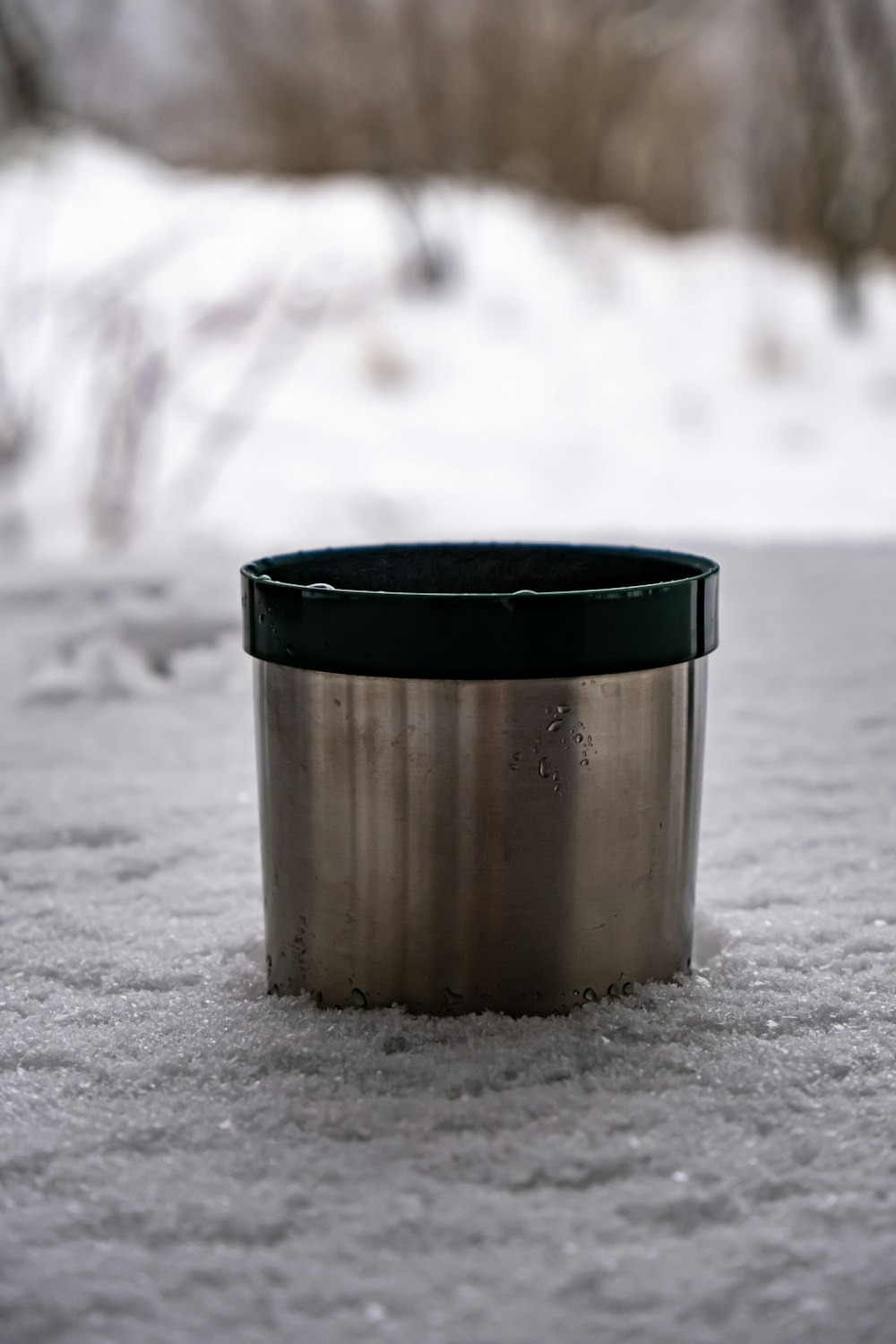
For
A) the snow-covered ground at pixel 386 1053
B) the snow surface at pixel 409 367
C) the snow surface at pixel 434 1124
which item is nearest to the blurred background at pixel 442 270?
the snow surface at pixel 409 367

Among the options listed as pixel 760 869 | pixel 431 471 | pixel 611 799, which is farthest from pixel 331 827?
pixel 431 471

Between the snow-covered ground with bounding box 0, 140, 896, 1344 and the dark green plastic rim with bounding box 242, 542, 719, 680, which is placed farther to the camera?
the dark green plastic rim with bounding box 242, 542, 719, 680

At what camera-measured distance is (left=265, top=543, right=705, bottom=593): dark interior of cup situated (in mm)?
1145

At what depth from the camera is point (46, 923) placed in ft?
4.03

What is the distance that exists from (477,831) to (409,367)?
4645mm

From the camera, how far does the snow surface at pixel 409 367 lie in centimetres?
425

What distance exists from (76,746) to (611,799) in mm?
1031

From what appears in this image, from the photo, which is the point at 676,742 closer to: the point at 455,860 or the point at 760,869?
the point at 455,860

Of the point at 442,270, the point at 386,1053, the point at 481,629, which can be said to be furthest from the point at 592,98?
the point at 386,1053

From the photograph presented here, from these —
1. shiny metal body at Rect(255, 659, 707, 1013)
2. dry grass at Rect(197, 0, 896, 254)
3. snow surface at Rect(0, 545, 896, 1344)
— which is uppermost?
dry grass at Rect(197, 0, 896, 254)

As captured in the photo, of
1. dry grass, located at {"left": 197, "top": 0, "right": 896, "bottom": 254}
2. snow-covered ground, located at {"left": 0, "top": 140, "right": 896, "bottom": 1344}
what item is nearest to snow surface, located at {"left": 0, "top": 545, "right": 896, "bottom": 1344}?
snow-covered ground, located at {"left": 0, "top": 140, "right": 896, "bottom": 1344}

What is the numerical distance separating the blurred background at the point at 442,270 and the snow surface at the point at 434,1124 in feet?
6.83

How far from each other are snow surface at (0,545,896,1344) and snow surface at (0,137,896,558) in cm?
219

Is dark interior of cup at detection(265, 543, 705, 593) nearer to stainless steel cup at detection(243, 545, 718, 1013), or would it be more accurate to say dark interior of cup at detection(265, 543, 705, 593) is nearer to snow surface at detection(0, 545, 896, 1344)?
stainless steel cup at detection(243, 545, 718, 1013)
